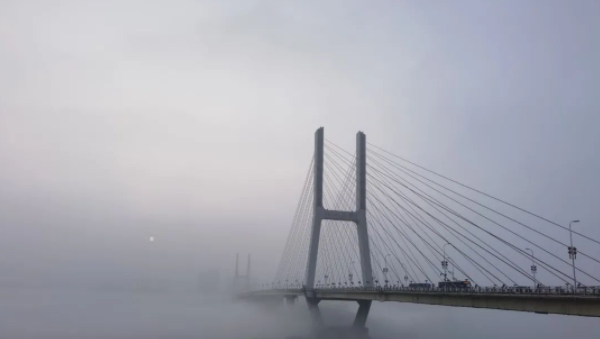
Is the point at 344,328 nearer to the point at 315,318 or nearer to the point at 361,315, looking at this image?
the point at 361,315

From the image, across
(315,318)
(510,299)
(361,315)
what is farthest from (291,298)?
(510,299)

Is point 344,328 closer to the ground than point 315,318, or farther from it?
closer to the ground

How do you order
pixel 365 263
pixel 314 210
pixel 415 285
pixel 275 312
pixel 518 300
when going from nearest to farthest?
pixel 518 300 < pixel 415 285 < pixel 365 263 < pixel 314 210 < pixel 275 312

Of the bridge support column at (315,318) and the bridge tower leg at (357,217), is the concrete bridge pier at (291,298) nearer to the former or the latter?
the bridge support column at (315,318)

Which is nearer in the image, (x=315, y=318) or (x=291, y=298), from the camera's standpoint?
(x=315, y=318)

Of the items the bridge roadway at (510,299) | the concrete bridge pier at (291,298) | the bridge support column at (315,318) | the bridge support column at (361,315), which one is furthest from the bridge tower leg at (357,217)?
the concrete bridge pier at (291,298)

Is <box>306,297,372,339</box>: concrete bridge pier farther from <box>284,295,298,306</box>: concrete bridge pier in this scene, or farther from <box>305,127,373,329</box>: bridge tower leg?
<box>284,295,298,306</box>: concrete bridge pier

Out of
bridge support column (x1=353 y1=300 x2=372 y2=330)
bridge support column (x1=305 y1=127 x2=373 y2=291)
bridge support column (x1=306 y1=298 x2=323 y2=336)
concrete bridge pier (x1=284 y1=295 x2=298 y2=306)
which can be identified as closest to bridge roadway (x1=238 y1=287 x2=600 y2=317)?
bridge support column (x1=305 y1=127 x2=373 y2=291)

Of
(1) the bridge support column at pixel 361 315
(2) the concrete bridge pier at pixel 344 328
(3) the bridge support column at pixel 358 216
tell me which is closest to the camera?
(3) the bridge support column at pixel 358 216

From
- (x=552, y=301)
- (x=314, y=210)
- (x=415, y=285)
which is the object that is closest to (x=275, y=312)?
(x=314, y=210)

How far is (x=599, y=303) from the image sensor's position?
29000mm

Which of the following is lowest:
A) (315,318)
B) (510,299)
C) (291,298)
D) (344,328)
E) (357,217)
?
(344,328)

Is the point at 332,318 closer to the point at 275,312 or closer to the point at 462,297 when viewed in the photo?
the point at 275,312

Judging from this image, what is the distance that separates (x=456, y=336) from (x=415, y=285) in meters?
49.5
